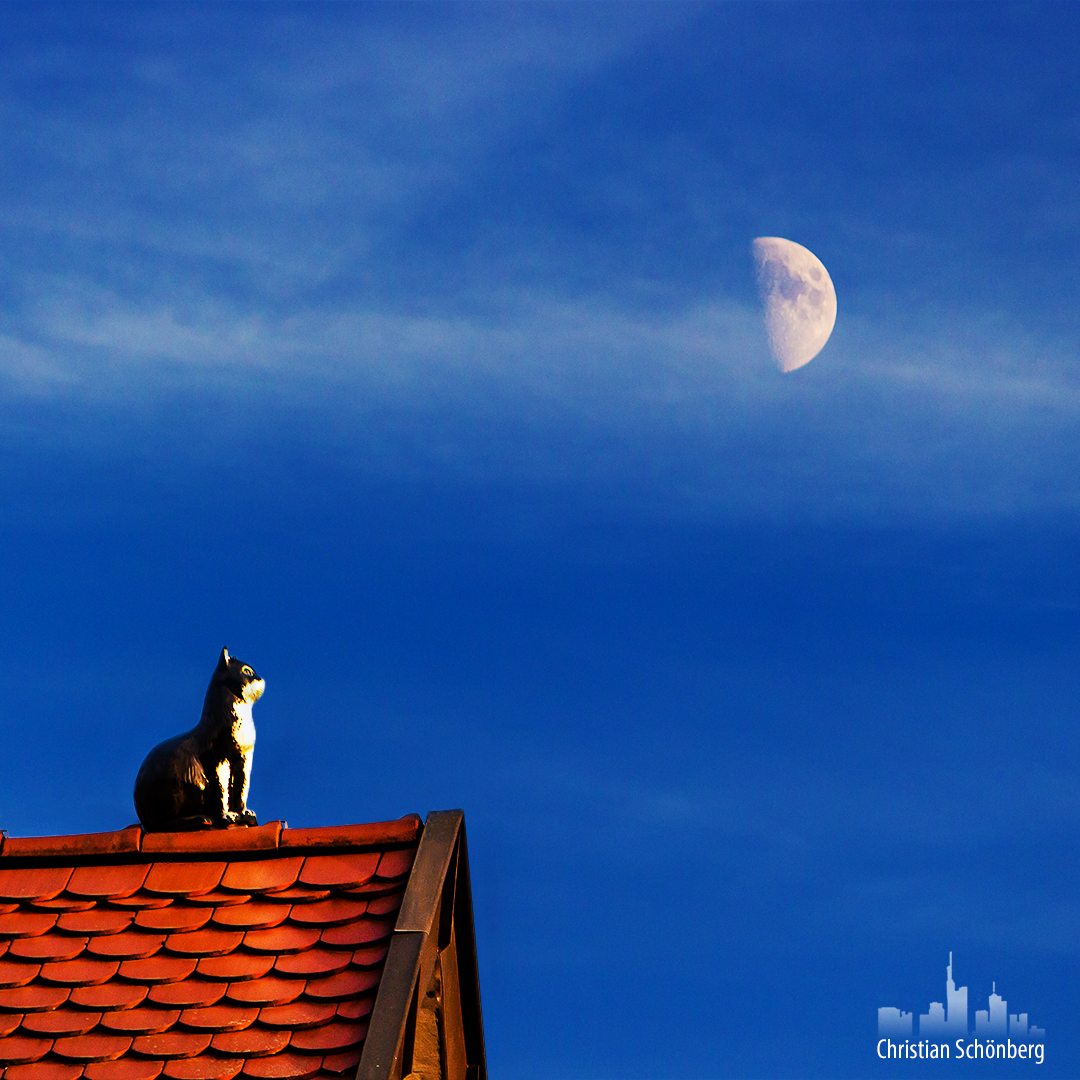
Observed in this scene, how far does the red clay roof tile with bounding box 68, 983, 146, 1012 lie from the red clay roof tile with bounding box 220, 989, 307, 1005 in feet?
1.31

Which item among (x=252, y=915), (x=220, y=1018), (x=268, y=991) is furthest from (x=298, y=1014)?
(x=252, y=915)

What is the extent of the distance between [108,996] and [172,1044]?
16.9 inches

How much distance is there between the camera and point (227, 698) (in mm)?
6527

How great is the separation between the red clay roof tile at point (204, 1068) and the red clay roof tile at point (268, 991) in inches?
10.3

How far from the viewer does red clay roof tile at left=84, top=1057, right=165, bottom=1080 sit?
461 centimetres

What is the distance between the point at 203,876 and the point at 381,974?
1.09 metres

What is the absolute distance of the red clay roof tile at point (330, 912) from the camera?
5219 millimetres

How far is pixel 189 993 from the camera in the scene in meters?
4.93

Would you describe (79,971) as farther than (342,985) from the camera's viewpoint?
Yes

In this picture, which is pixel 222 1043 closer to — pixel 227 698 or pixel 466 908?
pixel 466 908

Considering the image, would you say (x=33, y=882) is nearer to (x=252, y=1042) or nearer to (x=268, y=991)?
(x=268, y=991)

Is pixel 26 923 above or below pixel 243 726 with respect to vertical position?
below

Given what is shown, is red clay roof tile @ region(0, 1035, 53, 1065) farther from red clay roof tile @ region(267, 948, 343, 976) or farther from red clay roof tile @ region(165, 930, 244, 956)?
red clay roof tile @ region(267, 948, 343, 976)

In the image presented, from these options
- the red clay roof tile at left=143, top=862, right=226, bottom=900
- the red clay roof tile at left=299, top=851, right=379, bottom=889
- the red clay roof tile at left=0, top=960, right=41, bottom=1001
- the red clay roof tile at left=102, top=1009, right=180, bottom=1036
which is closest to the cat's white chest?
the red clay roof tile at left=143, top=862, right=226, bottom=900
